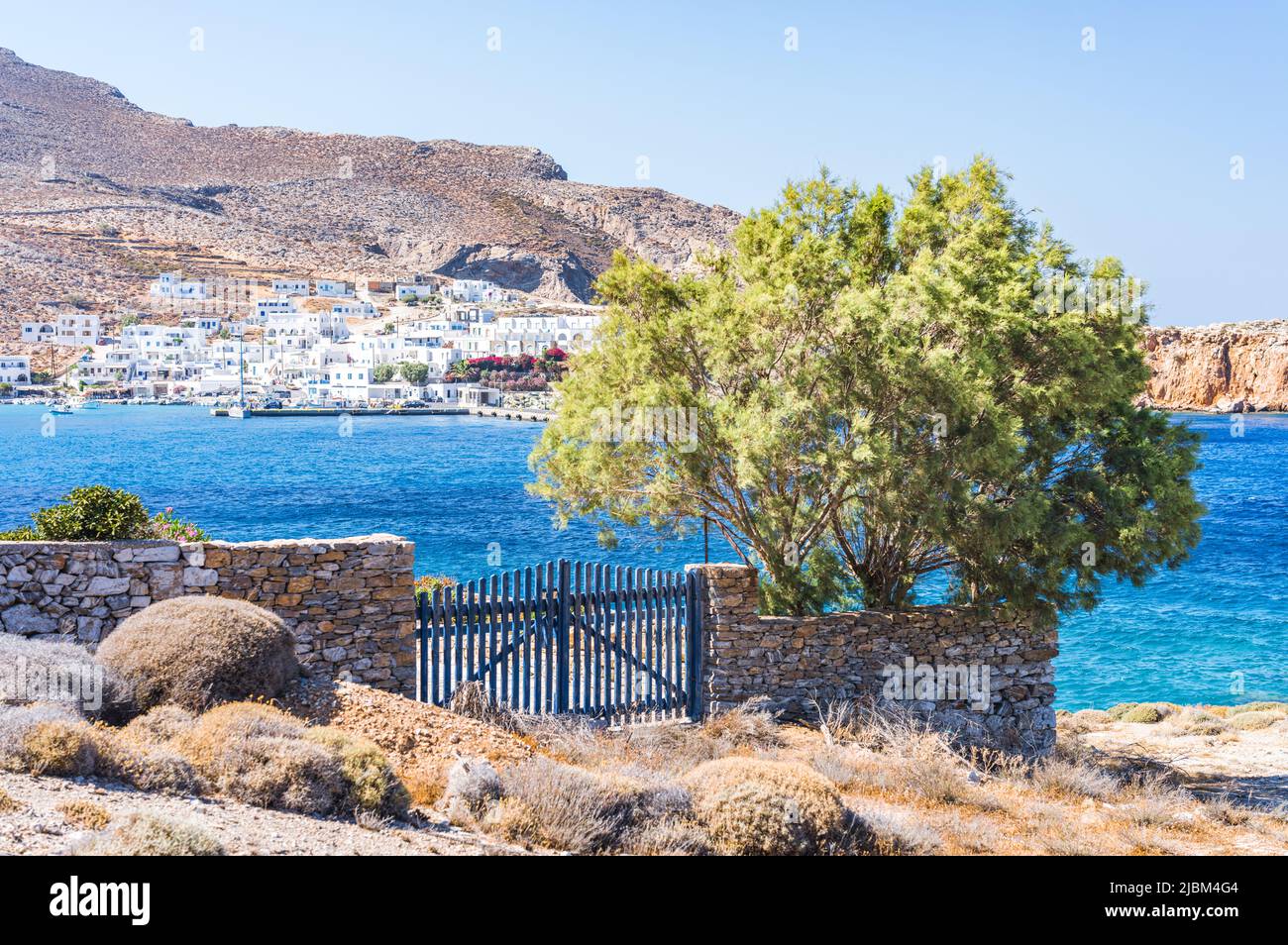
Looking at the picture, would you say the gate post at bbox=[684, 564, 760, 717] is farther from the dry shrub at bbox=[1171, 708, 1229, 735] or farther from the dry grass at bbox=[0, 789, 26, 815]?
the dry shrub at bbox=[1171, 708, 1229, 735]

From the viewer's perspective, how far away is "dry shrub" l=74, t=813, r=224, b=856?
5.32 m

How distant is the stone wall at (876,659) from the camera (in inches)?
517

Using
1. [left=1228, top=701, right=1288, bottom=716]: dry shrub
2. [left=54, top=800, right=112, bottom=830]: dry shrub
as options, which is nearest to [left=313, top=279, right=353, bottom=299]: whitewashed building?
[left=1228, top=701, right=1288, bottom=716]: dry shrub

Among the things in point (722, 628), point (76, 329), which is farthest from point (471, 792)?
point (76, 329)

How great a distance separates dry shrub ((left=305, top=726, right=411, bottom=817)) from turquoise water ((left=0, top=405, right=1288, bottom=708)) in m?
8.65

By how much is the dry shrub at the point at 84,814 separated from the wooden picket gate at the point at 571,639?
5.27 meters

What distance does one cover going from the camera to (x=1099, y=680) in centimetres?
2534

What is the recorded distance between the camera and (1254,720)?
19172 mm

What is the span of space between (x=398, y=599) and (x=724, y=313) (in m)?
5.54

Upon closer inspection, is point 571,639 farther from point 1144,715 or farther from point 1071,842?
point 1144,715

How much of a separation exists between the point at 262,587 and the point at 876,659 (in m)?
7.62

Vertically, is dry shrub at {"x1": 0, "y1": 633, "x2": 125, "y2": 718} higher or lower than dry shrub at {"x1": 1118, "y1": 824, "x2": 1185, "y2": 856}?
higher

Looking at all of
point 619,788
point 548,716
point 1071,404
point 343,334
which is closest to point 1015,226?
point 1071,404

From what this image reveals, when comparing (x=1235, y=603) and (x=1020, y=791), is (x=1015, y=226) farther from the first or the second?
(x=1235, y=603)
